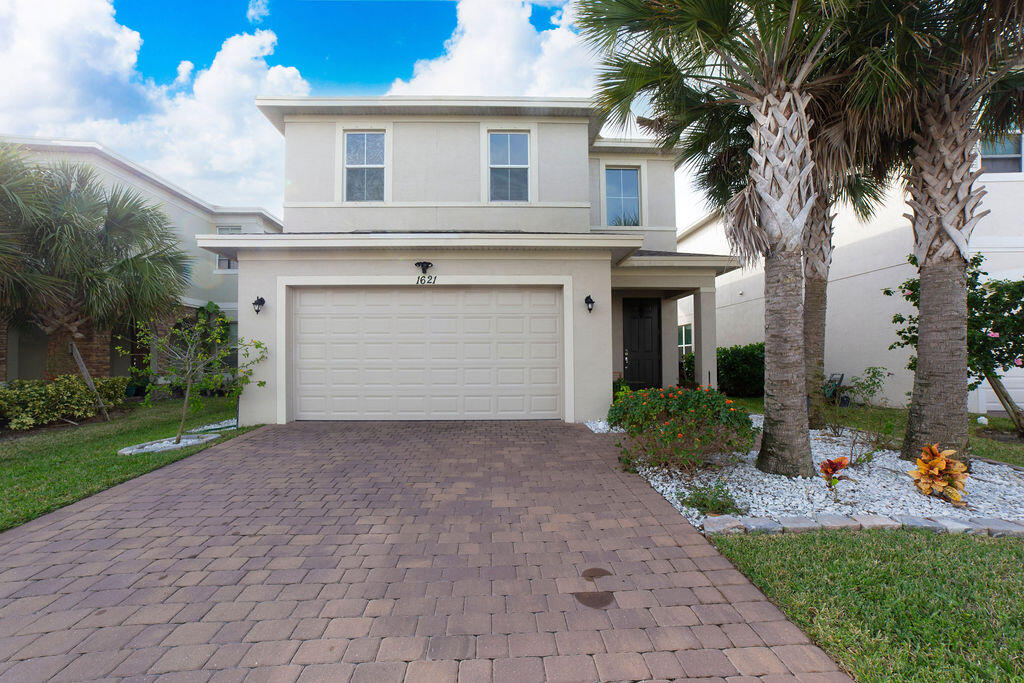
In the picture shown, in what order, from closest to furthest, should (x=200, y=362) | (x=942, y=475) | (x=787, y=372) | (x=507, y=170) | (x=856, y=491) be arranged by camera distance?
(x=942, y=475), (x=856, y=491), (x=787, y=372), (x=200, y=362), (x=507, y=170)

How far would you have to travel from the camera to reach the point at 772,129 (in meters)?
4.86

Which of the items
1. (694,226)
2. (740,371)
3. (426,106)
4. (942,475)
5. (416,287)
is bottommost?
(942,475)

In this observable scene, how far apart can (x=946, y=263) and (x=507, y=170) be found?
7.63 m

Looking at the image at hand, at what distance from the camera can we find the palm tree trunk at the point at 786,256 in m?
4.74

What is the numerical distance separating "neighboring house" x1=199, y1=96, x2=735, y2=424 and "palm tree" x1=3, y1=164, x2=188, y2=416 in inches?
134

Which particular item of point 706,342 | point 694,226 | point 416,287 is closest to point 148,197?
point 416,287

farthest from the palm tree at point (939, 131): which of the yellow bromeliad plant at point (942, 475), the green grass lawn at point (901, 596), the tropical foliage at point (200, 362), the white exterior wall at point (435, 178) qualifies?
the tropical foliage at point (200, 362)

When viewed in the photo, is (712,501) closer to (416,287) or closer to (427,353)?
(427,353)

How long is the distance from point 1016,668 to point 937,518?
222 centimetres

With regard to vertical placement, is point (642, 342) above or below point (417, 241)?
below

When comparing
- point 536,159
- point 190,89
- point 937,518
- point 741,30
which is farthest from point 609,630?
point 190,89

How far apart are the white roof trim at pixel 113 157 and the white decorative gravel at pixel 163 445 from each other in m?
7.91

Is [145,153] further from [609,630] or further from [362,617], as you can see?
[609,630]

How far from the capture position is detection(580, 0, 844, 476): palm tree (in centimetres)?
456
